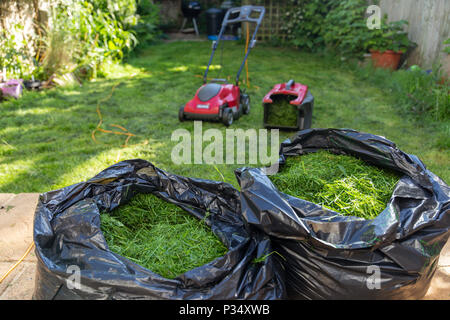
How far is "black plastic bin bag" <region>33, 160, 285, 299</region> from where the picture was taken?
127 cm

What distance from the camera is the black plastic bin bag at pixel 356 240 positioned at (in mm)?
1347

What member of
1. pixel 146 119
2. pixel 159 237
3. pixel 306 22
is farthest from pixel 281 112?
pixel 306 22

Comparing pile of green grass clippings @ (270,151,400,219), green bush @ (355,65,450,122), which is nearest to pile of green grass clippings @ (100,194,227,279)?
pile of green grass clippings @ (270,151,400,219)

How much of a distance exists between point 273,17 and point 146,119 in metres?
4.91

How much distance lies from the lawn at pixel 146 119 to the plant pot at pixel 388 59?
0.40 metres

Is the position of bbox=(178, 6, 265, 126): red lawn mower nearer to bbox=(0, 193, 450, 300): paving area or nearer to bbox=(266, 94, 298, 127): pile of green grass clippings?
bbox=(266, 94, 298, 127): pile of green grass clippings

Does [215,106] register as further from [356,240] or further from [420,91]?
[356,240]

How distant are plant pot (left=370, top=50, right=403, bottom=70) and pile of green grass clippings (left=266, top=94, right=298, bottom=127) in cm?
252

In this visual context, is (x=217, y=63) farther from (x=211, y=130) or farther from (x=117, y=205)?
(x=117, y=205)

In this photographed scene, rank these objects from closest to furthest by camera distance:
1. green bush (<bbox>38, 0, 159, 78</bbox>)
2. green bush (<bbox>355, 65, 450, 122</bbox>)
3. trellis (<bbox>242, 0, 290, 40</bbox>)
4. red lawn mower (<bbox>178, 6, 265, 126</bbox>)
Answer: red lawn mower (<bbox>178, 6, 265, 126</bbox>) → green bush (<bbox>355, 65, 450, 122</bbox>) → green bush (<bbox>38, 0, 159, 78</bbox>) → trellis (<bbox>242, 0, 290, 40</bbox>)

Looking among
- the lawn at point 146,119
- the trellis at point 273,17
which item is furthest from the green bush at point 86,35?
the trellis at point 273,17

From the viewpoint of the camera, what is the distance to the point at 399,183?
1.59 metres

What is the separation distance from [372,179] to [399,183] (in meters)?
0.18

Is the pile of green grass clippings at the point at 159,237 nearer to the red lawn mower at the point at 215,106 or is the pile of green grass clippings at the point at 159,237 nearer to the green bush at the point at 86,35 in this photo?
the red lawn mower at the point at 215,106
